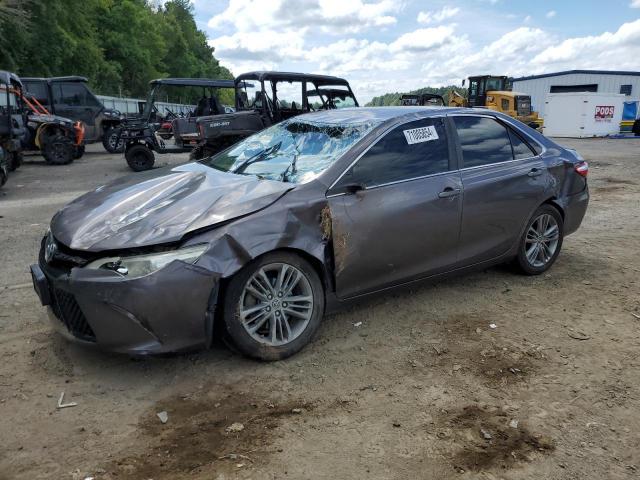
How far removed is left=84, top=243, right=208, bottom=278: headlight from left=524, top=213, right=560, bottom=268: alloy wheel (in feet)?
10.3

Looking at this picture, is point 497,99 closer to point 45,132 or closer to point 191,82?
point 191,82

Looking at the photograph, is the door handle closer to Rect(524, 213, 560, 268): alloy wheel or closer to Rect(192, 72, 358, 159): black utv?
Rect(524, 213, 560, 268): alloy wheel

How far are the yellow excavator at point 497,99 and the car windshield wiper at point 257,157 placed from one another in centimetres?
2359

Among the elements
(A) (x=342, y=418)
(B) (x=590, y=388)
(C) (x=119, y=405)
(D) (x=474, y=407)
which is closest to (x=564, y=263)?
(B) (x=590, y=388)

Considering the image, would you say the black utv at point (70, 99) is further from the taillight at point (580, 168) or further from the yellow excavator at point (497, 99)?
the yellow excavator at point (497, 99)

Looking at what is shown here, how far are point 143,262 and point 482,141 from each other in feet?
9.66

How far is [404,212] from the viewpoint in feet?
12.1

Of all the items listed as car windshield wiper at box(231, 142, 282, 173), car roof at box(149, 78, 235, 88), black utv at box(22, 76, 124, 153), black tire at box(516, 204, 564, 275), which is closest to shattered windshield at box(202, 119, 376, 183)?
car windshield wiper at box(231, 142, 282, 173)

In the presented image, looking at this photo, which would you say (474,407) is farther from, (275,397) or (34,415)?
(34,415)

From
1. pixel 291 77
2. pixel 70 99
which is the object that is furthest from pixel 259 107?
pixel 70 99

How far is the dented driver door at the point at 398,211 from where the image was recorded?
11.4ft

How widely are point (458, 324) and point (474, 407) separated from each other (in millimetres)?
1102

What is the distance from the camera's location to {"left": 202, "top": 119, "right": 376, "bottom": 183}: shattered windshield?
12.1 ft

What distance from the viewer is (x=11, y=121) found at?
1245cm
